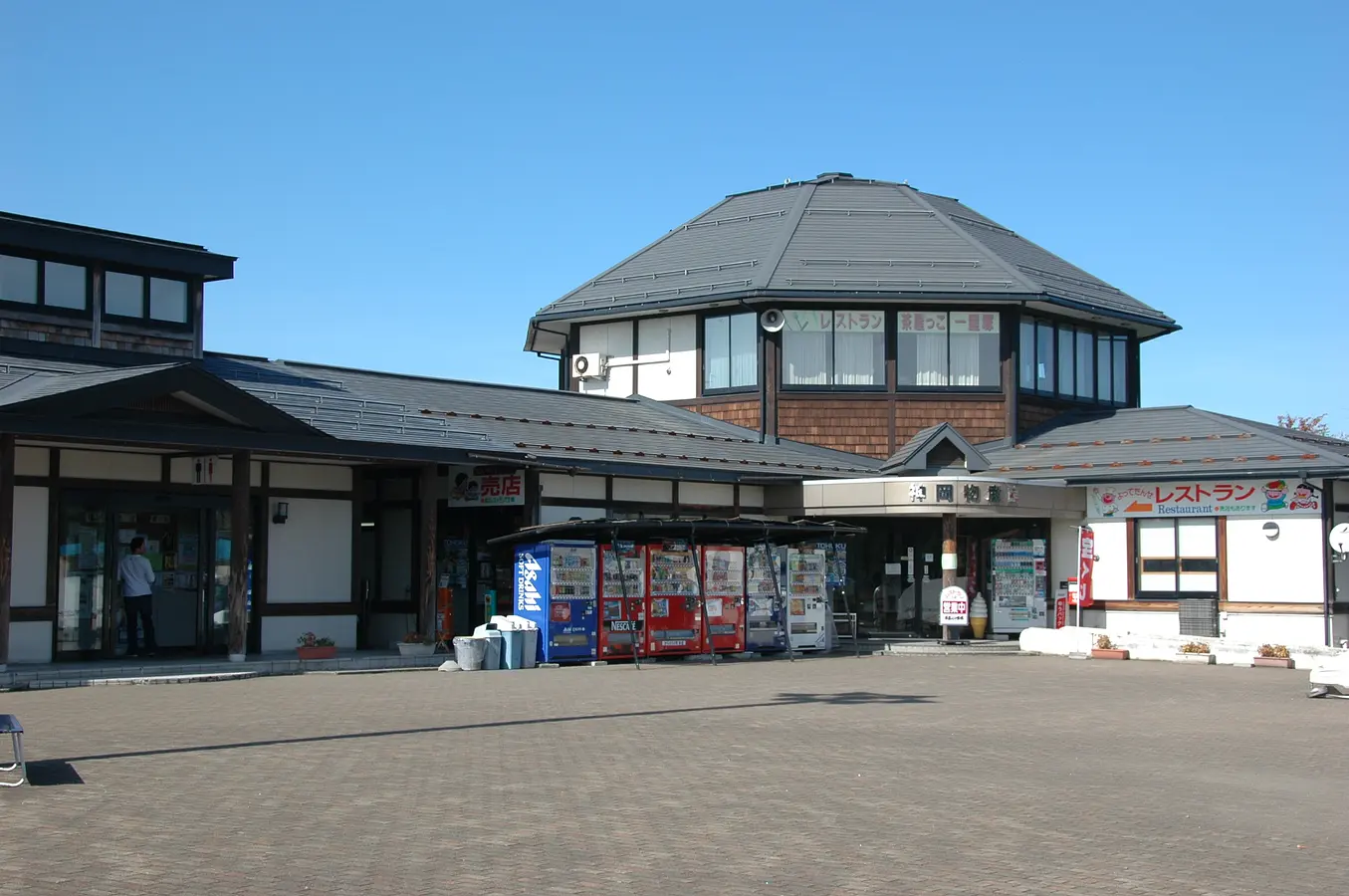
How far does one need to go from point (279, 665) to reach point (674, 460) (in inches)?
344

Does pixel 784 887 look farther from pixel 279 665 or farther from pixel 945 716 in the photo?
pixel 279 665

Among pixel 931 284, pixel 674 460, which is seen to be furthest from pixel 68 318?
pixel 931 284

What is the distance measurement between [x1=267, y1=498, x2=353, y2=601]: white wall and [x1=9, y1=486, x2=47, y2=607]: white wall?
11.9 feet

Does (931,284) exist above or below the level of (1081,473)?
above

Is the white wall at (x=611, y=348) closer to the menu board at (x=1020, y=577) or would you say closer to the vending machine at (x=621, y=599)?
the menu board at (x=1020, y=577)

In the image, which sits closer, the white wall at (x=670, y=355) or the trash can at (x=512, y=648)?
the trash can at (x=512, y=648)

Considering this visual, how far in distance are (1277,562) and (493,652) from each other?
14.5 metres

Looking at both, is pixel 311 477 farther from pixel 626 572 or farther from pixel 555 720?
pixel 555 720

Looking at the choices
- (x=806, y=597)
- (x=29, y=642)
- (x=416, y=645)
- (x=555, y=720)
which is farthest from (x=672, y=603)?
(x=29, y=642)

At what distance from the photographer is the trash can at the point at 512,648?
22.2 m

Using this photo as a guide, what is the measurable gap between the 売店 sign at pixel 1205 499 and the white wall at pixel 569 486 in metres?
10.3

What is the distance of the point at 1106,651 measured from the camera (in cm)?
2550

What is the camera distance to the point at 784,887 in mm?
7754

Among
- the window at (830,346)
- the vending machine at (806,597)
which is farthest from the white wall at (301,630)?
the window at (830,346)
